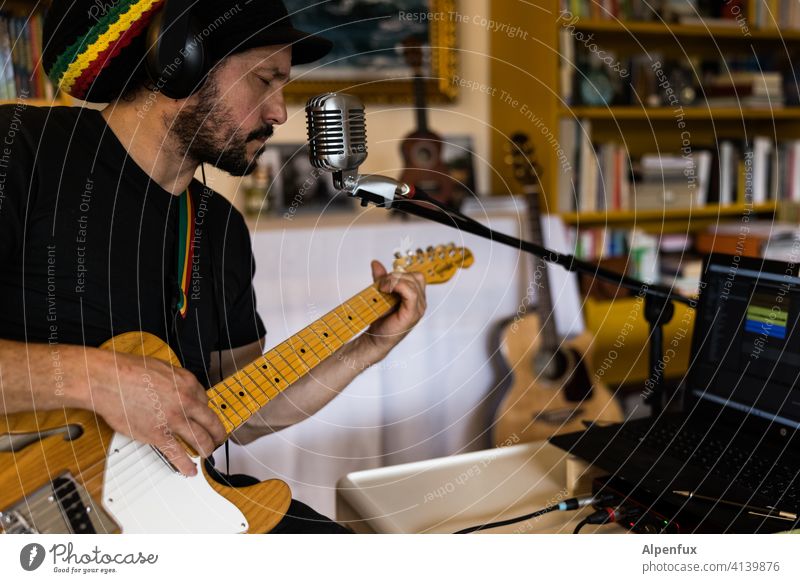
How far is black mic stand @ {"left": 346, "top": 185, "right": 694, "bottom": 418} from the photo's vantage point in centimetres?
90

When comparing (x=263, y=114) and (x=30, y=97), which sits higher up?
(x=30, y=97)

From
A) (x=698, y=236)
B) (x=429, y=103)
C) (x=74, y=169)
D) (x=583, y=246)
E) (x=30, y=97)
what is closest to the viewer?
(x=74, y=169)

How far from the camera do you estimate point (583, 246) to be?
261cm

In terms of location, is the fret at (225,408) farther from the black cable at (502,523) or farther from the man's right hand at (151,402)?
the black cable at (502,523)

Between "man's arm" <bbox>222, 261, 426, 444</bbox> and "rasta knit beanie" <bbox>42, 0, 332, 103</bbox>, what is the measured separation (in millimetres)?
357

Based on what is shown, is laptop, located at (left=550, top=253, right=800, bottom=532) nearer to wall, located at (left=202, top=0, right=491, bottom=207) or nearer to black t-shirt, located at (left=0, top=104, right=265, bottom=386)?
black t-shirt, located at (left=0, top=104, right=265, bottom=386)

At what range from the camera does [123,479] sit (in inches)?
31.5

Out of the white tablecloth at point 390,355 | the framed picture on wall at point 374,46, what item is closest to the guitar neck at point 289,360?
the white tablecloth at point 390,355

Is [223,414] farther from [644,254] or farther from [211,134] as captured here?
[644,254]

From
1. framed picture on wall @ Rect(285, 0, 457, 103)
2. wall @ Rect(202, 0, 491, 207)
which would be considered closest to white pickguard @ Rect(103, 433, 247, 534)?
wall @ Rect(202, 0, 491, 207)
